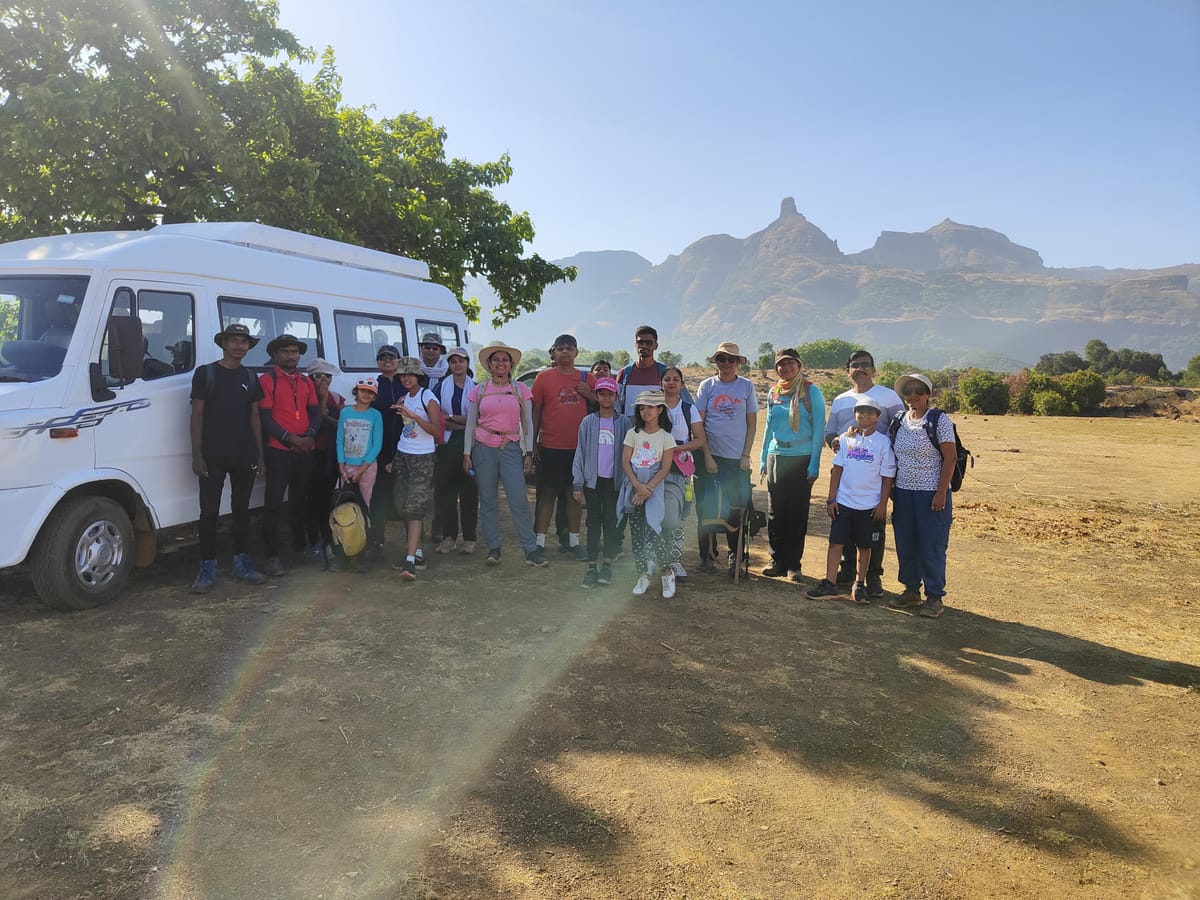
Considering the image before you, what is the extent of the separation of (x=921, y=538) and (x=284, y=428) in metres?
5.03

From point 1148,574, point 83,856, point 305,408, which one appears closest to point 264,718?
point 83,856

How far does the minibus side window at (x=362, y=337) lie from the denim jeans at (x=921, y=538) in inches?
208

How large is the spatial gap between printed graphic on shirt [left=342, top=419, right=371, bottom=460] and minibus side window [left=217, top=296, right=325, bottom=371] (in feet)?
3.18

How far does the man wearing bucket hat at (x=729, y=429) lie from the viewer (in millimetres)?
6391

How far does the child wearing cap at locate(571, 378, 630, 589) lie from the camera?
243 inches

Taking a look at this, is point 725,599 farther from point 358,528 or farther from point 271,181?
point 271,181

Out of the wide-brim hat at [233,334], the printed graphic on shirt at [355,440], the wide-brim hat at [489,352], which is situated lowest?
the printed graphic on shirt at [355,440]

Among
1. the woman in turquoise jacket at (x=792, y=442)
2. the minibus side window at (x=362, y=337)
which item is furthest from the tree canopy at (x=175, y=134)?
the woman in turquoise jacket at (x=792, y=442)

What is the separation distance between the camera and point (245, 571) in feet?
20.0

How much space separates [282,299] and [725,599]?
15.4 feet

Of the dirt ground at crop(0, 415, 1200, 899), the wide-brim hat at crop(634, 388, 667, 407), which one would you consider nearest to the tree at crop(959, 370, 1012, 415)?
the dirt ground at crop(0, 415, 1200, 899)

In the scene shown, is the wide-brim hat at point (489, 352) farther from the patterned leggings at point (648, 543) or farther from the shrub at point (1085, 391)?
the shrub at point (1085, 391)

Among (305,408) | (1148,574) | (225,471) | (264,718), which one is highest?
(305,408)

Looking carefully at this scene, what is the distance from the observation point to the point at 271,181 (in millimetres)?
10766
